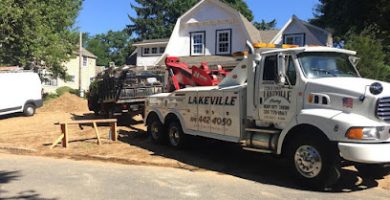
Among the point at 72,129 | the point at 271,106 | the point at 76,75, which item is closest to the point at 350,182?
the point at 271,106

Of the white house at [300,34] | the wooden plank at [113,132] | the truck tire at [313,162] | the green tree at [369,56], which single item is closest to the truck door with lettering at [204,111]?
the truck tire at [313,162]

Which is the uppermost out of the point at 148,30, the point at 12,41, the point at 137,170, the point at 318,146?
the point at 148,30

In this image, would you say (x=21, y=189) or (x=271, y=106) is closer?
(x=21, y=189)

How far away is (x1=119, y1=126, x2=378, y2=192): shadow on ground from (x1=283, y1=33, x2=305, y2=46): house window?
808 inches

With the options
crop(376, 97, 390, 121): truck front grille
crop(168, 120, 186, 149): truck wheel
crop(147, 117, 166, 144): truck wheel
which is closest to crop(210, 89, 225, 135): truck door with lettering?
crop(168, 120, 186, 149): truck wheel

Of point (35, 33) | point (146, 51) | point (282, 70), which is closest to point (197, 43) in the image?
point (146, 51)

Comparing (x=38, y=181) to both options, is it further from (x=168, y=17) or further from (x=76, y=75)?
(x=168, y=17)

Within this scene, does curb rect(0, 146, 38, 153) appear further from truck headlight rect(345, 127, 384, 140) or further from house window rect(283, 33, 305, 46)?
house window rect(283, 33, 305, 46)

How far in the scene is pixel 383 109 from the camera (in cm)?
831

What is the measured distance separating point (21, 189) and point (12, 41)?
20.3m

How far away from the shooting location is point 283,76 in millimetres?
9539

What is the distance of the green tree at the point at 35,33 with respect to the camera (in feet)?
87.6

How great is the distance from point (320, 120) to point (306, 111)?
1.37 ft

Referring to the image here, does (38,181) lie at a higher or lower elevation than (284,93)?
lower
